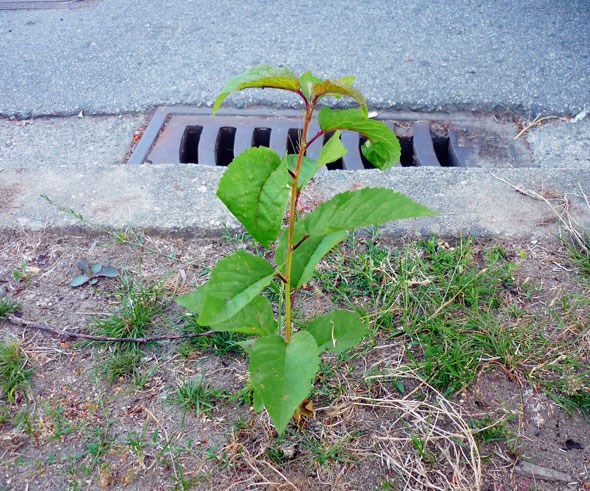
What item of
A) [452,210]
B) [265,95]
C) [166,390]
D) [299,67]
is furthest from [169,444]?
[299,67]

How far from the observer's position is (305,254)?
111 centimetres

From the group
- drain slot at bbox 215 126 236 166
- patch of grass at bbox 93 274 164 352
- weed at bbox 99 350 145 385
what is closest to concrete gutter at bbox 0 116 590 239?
patch of grass at bbox 93 274 164 352

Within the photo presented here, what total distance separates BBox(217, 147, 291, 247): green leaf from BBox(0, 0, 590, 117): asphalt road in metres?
1.66

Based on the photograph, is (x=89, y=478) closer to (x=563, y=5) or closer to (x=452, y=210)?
(x=452, y=210)

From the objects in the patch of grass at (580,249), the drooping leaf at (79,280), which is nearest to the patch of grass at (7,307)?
the drooping leaf at (79,280)

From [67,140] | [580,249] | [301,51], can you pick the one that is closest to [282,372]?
[580,249]

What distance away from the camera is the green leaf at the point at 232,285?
2.81 ft

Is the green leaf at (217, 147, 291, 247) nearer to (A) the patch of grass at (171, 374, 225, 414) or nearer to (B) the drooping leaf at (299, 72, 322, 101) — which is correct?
(B) the drooping leaf at (299, 72, 322, 101)

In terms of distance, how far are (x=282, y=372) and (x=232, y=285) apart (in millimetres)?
186

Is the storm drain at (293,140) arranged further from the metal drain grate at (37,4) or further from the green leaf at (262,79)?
the metal drain grate at (37,4)

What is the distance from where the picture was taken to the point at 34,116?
2.48m

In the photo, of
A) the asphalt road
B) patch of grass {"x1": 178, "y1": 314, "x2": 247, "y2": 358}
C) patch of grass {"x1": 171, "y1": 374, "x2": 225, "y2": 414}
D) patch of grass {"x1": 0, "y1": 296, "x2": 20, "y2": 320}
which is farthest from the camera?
the asphalt road

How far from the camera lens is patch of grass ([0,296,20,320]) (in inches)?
59.5

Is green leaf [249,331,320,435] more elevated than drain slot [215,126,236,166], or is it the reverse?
green leaf [249,331,320,435]
